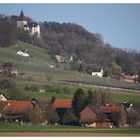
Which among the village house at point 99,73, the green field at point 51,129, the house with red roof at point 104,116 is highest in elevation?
the village house at point 99,73

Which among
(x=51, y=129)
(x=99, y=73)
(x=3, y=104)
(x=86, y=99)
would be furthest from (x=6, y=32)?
(x=51, y=129)

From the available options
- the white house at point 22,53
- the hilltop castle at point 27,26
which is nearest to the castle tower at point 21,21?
the hilltop castle at point 27,26

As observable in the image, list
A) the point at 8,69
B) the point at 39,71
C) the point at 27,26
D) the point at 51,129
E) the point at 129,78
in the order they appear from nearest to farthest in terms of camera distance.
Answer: the point at 51,129 < the point at 8,69 < the point at 129,78 < the point at 39,71 < the point at 27,26

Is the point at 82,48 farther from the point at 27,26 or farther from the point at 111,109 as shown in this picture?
the point at 27,26

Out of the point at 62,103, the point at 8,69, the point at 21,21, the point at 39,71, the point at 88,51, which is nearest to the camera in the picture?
the point at 62,103

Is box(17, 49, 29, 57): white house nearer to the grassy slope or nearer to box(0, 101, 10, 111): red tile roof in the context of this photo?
the grassy slope

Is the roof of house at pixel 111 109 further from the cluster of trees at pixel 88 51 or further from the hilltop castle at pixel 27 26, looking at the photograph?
the hilltop castle at pixel 27 26
